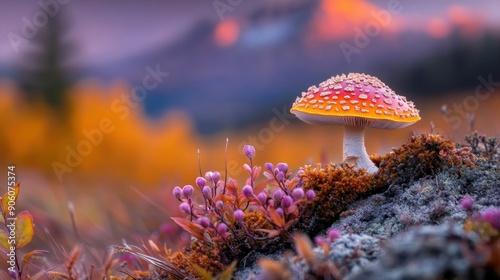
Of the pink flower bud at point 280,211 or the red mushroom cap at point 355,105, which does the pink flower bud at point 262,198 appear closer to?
the pink flower bud at point 280,211

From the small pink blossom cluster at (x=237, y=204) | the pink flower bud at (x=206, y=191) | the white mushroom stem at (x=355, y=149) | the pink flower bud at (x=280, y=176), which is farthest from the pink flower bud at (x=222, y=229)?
the white mushroom stem at (x=355, y=149)

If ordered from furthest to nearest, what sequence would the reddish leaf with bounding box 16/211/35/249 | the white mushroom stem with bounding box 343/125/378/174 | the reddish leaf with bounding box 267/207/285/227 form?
the white mushroom stem with bounding box 343/125/378/174, the reddish leaf with bounding box 16/211/35/249, the reddish leaf with bounding box 267/207/285/227

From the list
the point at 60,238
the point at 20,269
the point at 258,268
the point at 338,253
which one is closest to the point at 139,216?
the point at 60,238

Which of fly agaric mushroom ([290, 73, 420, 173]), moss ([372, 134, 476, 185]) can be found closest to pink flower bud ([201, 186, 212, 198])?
fly agaric mushroom ([290, 73, 420, 173])

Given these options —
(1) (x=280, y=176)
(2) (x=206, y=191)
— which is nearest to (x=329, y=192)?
(1) (x=280, y=176)

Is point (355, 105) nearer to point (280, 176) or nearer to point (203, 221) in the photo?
point (280, 176)

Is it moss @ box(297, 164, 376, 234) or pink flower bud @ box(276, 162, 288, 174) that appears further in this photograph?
moss @ box(297, 164, 376, 234)

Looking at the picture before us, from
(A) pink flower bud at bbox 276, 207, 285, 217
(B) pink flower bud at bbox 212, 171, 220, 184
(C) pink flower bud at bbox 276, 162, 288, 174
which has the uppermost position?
(B) pink flower bud at bbox 212, 171, 220, 184

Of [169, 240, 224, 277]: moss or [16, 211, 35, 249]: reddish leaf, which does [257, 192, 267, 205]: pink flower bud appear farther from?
[16, 211, 35, 249]: reddish leaf

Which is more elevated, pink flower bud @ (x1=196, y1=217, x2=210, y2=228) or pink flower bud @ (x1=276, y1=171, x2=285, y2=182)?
pink flower bud @ (x1=276, y1=171, x2=285, y2=182)
